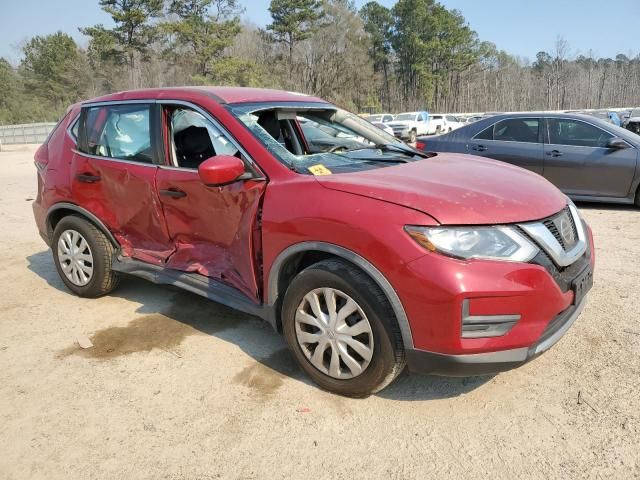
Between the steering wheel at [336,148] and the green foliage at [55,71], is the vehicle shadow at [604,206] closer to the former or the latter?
the steering wheel at [336,148]

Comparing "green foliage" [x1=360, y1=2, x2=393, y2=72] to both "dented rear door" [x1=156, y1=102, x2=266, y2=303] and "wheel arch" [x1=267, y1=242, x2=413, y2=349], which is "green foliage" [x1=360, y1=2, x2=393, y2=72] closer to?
"dented rear door" [x1=156, y1=102, x2=266, y2=303]

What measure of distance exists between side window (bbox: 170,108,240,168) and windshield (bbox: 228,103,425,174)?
383 millimetres

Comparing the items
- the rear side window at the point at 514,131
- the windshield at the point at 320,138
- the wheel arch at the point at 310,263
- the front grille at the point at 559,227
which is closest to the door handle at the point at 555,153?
the rear side window at the point at 514,131

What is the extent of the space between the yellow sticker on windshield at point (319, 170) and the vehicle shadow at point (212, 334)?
1224mm

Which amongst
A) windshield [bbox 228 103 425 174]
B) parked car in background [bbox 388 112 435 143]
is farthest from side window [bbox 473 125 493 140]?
parked car in background [bbox 388 112 435 143]

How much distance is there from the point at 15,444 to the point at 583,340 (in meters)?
3.46

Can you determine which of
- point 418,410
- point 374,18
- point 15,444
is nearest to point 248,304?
point 418,410

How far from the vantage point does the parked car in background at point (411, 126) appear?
101 ft

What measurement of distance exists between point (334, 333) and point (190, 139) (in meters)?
1.94

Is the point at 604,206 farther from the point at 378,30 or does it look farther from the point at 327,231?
the point at 378,30

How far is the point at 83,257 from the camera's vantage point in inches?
167

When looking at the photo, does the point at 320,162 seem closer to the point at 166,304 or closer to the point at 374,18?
the point at 166,304

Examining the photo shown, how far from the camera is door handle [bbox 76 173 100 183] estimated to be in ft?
13.3

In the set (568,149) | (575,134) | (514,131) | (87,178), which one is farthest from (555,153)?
(87,178)
